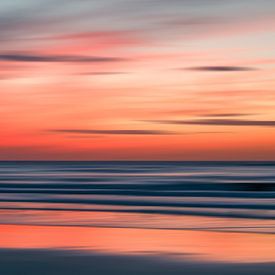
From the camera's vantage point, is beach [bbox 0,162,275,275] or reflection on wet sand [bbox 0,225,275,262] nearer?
beach [bbox 0,162,275,275]

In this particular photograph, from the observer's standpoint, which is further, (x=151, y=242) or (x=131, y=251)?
(x=151, y=242)

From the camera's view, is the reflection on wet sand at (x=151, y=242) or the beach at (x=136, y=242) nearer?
the beach at (x=136, y=242)

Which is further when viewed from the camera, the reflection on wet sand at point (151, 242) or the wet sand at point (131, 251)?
the reflection on wet sand at point (151, 242)

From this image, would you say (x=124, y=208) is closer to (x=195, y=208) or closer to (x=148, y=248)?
(x=195, y=208)

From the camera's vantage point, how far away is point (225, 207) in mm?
19625

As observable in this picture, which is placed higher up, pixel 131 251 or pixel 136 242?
pixel 136 242

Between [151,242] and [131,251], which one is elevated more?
[151,242]

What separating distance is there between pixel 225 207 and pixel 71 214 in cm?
497

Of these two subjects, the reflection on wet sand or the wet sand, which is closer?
the wet sand

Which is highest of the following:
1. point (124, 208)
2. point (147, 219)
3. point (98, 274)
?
point (124, 208)

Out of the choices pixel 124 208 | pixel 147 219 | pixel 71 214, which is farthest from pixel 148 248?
pixel 124 208

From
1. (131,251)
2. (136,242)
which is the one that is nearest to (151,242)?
(136,242)

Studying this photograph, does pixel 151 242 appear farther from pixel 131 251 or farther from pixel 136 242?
pixel 131 251

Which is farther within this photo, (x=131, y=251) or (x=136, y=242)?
(x=136, y=242)
